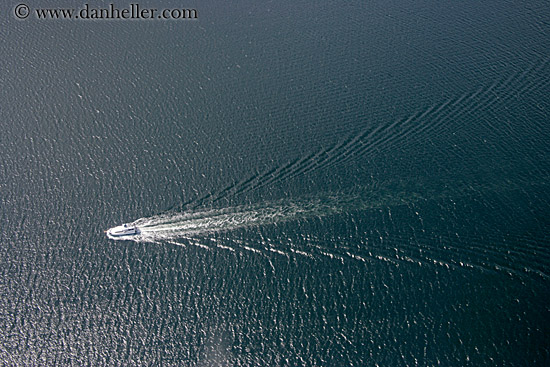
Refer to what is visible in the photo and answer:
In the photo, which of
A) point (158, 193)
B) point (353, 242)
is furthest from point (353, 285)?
point (158, 193)

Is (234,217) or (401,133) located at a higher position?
(401,133)

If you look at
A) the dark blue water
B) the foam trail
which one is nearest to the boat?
the foam trail

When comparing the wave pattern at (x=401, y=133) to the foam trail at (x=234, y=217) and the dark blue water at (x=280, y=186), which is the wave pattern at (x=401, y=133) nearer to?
the dark blue water at (x=280, y=186)

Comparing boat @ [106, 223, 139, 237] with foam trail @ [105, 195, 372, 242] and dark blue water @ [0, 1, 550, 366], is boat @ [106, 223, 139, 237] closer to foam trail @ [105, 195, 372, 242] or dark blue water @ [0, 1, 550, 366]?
foam trail @ [105, 195, 372, 242]

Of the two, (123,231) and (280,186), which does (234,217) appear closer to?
(280,186)

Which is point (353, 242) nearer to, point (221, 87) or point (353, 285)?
point (353, 285)

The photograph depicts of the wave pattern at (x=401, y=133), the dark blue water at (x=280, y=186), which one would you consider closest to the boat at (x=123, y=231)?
the dark blue water at (x=280, y=186)

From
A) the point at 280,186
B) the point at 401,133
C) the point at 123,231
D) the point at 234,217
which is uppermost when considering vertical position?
the point at 401,133

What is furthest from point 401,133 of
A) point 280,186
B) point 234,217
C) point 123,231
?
point 123,231
